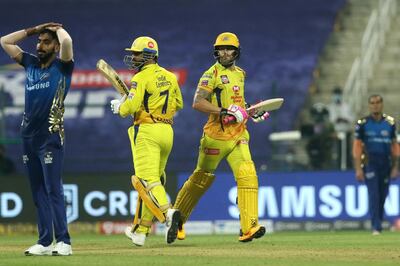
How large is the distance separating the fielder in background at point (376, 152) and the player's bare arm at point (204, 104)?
4.90 meters

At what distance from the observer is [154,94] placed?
14.0 m

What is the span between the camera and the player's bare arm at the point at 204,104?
14453mm

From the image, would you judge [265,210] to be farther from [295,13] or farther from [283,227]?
[295,13]

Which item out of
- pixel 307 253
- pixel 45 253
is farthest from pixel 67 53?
pixel 307 253

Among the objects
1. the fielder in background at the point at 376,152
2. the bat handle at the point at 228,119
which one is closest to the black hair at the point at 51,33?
the bat handle at the point at 228,119

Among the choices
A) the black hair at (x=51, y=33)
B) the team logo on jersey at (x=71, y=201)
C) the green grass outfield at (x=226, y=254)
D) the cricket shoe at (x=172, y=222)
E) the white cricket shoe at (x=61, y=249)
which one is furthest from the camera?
the team logo on jersey at (x=71, y=201)

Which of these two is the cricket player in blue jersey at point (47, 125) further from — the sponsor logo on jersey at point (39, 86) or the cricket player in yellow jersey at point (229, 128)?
the cricket player in yellow jersey at point (229, 128)

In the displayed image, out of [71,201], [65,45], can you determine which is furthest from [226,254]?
[71,201]

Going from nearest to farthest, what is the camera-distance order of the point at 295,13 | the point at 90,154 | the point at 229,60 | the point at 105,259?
the point at 105,259 < the point at 229,60 < the point at 90,154 < the point at 295,13

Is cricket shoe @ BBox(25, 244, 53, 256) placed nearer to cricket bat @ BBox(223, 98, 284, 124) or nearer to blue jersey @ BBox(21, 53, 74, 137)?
blue jersey @ BBox(21, 53, 74, 137)

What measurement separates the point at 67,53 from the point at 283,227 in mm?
10702

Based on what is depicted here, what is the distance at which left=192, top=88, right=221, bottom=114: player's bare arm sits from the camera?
14453 mm

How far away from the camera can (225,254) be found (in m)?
12.8

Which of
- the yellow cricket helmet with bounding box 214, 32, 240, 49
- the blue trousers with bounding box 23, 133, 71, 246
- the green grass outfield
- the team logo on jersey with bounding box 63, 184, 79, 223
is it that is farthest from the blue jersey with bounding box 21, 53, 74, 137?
the team logo on jersey with bounding box 63, 184, 79, 223
